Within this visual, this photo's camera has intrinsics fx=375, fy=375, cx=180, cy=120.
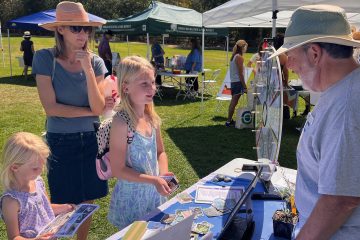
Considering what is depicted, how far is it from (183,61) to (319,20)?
11.0 metres

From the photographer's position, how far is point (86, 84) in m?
2.35

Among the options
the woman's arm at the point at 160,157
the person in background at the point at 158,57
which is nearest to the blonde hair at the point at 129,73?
the woman's arm at the point at 160,157

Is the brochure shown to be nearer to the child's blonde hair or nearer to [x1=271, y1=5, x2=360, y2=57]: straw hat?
the child's blonde hair

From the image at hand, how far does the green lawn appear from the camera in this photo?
16.0 ft

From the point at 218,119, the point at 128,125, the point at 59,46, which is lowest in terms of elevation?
the point at 218,119

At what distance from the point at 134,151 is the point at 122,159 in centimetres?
9

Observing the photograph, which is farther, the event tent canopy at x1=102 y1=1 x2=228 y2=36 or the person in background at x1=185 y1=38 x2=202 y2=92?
the person in background at x1=185 y1=38 x2=202 y2=92

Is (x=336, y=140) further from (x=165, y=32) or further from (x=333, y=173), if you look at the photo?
(x=165, y=32)

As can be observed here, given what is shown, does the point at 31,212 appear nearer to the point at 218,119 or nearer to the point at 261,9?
the point at 261,9

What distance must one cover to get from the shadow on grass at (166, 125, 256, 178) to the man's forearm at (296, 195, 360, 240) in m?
3.64

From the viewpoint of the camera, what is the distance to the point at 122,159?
1938mm

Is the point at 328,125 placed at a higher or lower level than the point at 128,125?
higher

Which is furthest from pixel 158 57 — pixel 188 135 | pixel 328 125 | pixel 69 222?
pixel 328 125

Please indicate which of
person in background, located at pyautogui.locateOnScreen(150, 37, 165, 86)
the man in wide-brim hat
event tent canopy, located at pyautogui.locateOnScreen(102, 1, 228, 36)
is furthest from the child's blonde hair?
person in background, located at pyautogui.locateOnScreen(150, 37, 165, 86)
